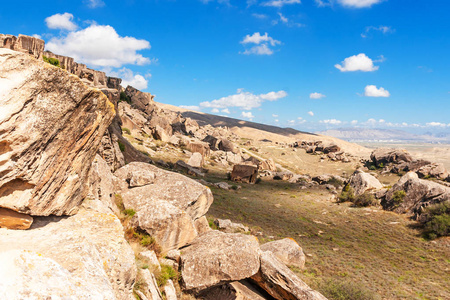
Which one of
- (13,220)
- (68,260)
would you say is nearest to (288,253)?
(68,260)

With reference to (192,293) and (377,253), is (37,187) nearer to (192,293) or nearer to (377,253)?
(192,293)

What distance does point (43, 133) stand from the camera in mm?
5762

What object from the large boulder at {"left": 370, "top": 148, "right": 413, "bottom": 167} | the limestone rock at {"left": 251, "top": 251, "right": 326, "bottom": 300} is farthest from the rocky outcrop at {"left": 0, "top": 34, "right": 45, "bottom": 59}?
the large boulder at {"left": 370, "top": 148, "right": 413, "bottom": 167}

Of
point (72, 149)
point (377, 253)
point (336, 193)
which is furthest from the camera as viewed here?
point (336, 193)

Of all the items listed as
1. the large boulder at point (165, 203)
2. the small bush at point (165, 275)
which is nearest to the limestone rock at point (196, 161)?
the large boulder at point (165, 203)

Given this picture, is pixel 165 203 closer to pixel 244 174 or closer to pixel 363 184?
pixel 363 184

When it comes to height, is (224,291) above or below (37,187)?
below

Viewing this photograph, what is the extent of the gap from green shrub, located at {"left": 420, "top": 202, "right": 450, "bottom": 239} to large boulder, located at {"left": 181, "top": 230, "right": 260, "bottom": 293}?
20.4 meters

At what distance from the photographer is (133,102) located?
71250 millimetres

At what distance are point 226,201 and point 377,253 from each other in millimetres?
15027

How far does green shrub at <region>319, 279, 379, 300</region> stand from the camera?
13148 mm

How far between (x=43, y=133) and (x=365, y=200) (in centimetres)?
3380

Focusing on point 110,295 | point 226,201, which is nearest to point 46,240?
point 110,295

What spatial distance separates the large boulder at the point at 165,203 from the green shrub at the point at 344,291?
7732 millimetres
